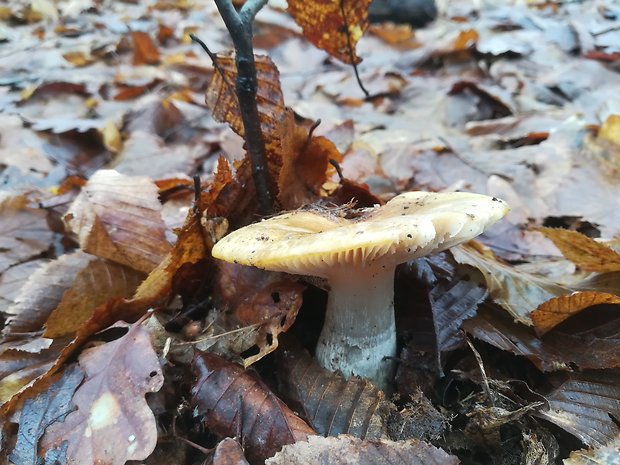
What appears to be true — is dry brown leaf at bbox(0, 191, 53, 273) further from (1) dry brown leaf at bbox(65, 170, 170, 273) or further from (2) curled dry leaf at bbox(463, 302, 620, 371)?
(2) curled dry leaf at bbox(463, 302, 620, 371)

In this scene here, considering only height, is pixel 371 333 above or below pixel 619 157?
above

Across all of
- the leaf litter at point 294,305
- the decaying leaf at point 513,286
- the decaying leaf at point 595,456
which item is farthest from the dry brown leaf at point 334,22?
the decaying leaf at point 595,456

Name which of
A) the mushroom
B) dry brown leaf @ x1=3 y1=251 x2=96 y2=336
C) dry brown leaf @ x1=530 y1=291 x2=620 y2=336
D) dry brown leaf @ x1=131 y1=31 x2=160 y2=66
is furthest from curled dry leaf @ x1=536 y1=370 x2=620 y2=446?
dry brown leaf @ x1=131 y1=31 x2=160 y2=66

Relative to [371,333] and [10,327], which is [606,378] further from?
[10,327]

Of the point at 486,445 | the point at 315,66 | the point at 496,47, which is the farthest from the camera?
the point at 315,66

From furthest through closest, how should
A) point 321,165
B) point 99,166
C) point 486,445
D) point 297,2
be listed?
point 99,166 → point 321,165 → point 297,2 → point 486,445

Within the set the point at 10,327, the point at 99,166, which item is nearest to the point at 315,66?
the point at 99,166
